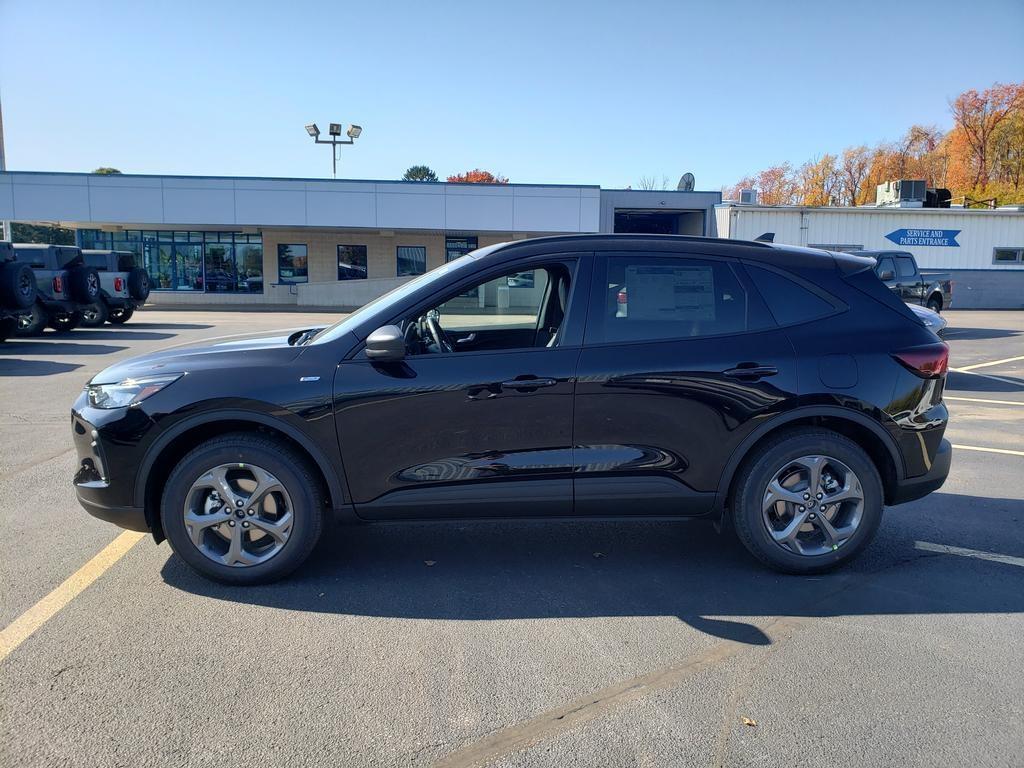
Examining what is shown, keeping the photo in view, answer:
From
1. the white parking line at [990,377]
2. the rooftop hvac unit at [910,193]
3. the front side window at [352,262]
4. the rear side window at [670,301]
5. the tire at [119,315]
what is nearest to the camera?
the rear side window at [670,301]

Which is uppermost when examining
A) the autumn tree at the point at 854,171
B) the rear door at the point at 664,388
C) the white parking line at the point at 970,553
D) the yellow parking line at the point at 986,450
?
the autumn tree at the point at 854,171

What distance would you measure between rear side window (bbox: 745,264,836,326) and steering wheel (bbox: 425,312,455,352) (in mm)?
1775

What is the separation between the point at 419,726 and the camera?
9.08ft

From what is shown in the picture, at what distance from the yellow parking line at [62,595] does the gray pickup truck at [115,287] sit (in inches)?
655

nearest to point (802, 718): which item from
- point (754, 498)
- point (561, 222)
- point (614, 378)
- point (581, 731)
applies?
point (581, 731)

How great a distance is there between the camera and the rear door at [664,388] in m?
3.93

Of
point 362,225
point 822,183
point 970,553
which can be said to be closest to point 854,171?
point 822,183

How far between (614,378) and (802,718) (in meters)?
1.78

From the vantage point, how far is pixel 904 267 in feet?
61.6

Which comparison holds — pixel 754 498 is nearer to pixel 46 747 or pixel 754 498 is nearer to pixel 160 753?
pixel 160 753

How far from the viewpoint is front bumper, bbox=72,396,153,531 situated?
3.82 m

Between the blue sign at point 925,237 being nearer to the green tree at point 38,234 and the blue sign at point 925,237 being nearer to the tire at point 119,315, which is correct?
the tire at point 119,315

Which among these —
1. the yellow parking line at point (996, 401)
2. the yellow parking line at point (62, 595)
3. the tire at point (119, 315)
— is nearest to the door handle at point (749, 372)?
the yellow parking line at point (62, 595)

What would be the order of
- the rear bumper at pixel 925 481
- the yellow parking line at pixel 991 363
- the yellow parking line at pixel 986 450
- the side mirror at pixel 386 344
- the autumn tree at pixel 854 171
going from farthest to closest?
1. the autumn tree at pixel 854 171
2. the yellow parking line at pixel 991 363
3. the yellow parking line at pixel 986 450
4. the rear bumper at pixel 925 481
5. the side mirror at pixel 386 344
